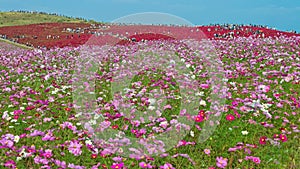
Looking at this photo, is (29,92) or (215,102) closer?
(215,102)

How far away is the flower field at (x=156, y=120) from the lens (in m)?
5.15

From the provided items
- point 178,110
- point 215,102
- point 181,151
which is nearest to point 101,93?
point 178,110

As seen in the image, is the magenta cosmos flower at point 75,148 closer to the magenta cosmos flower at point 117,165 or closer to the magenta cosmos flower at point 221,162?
the magenta cosmos flower at point 117,165

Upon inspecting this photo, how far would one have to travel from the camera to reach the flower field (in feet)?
16.9

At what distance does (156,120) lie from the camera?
254 inches

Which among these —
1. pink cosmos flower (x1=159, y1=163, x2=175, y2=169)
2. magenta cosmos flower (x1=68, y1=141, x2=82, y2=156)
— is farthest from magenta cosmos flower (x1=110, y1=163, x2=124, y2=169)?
magenta cosmos flower (x1=68, y1=141, x2=82, y2=156)

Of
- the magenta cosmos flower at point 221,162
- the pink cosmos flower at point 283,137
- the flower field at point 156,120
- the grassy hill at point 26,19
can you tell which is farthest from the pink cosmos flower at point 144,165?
the grassy hill at point 26,19

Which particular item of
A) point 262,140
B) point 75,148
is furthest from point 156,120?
point 262,140

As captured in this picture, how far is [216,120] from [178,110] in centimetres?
101

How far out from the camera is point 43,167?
15.8 feet

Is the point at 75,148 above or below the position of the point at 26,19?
below

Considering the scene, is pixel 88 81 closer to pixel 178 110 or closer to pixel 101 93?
pixel 101 93

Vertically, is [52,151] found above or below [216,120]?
below

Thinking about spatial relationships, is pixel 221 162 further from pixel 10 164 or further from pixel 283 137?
pixel 10 164
